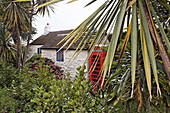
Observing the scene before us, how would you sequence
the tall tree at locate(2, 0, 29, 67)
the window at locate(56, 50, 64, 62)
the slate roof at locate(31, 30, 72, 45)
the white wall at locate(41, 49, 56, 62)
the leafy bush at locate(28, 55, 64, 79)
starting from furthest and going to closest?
the slate roof at locate(31, 30, 72, 45) < the white wall at locate(41, 49, 56, 62) < the window at locate(56, 50, 64, 62) < the tall tree at locate(2, 0, 29, 67) < the leafy bush at locate(28, 55, 64, 79)

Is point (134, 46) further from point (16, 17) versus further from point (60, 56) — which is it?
point (60, 56)

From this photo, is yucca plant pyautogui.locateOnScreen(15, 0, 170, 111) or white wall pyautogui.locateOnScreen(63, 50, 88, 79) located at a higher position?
yucca plant pyautogui.locateOnScreen(15, 0, 170, 111)

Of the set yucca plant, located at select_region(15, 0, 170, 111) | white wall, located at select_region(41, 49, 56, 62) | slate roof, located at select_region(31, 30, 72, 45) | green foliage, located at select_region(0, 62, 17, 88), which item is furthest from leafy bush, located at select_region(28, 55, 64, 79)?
slate roof, located at select_region(31, 30, 72, 45)

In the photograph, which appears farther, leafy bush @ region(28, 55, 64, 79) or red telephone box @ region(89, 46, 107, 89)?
leafy bush @ region(28, 55, 64, 79)

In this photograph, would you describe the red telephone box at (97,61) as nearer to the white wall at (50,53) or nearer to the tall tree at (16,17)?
the tall tree at (16,17)

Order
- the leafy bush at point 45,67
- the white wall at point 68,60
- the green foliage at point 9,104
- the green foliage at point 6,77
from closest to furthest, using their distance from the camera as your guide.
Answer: the green foliage at point 9,104 → the leafy bush at point 45,67 → the green foliage at point 6,77 → the white wall at point 68,60

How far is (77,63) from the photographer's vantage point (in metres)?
8.05

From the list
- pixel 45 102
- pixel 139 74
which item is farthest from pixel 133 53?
pixel 45 102

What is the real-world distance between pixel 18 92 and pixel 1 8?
825cm

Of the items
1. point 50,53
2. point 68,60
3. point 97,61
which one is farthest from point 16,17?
point 97,61

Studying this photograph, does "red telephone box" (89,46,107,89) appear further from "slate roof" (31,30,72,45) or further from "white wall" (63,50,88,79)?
"slate roof" (31,30,72,45)

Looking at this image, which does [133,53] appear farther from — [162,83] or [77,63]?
[77,63]

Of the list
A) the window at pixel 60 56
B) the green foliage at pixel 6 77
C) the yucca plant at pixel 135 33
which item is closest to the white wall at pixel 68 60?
the window at pixel 60 56

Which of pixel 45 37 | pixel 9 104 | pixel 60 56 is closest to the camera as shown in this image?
pixel 9 104
